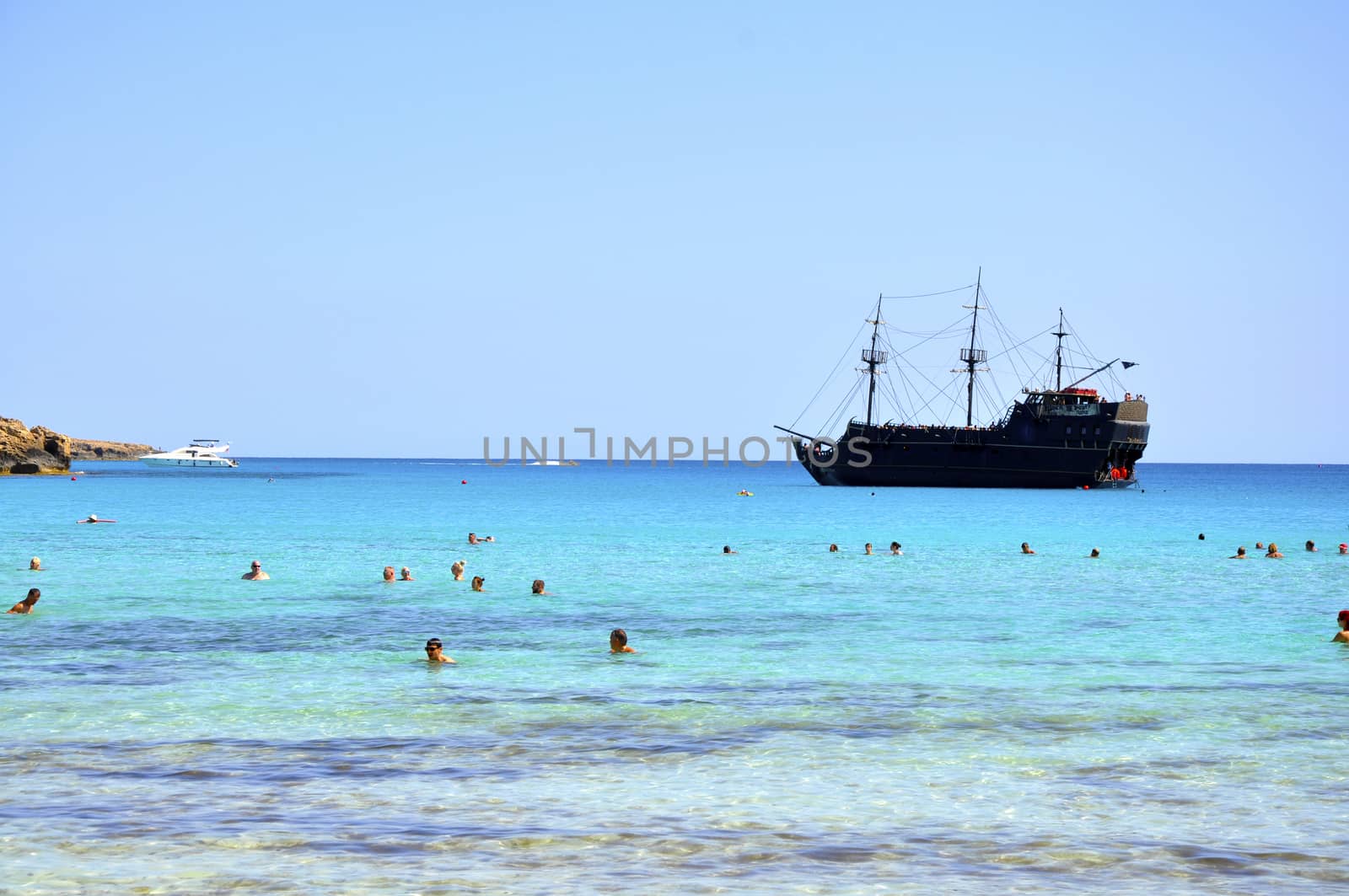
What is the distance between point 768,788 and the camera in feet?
43.0

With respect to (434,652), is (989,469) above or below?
above

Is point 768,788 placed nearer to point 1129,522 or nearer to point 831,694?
point 831,694

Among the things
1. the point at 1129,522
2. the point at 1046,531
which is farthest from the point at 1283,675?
the point at 1129,522

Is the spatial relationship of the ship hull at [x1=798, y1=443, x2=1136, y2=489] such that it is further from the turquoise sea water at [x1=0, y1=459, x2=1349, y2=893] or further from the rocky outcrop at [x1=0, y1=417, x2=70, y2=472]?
the rocky outcrop at [x1=0, y1=417, x2=70, y2=472]

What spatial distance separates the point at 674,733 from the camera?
15.9 m

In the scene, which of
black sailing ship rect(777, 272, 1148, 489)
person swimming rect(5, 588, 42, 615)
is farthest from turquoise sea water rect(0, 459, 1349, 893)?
black sailing ship rect(777, 272, 1148, 489)

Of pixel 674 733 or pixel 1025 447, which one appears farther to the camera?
pixel 1025 447

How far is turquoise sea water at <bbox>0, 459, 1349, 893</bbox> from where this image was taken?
418 inches

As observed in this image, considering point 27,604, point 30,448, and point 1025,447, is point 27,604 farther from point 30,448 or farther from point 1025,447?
point 30,448

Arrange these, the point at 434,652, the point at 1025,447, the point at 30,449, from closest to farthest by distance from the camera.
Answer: the point at 434,652 → the point at 1025,447 → the point at 30,449

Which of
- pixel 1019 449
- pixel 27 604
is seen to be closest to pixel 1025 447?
pixel 1019 449

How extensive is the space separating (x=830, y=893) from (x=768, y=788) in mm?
3345

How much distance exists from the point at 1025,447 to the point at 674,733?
359 feet

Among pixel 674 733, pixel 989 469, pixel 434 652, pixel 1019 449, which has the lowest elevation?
pixel 674 733
